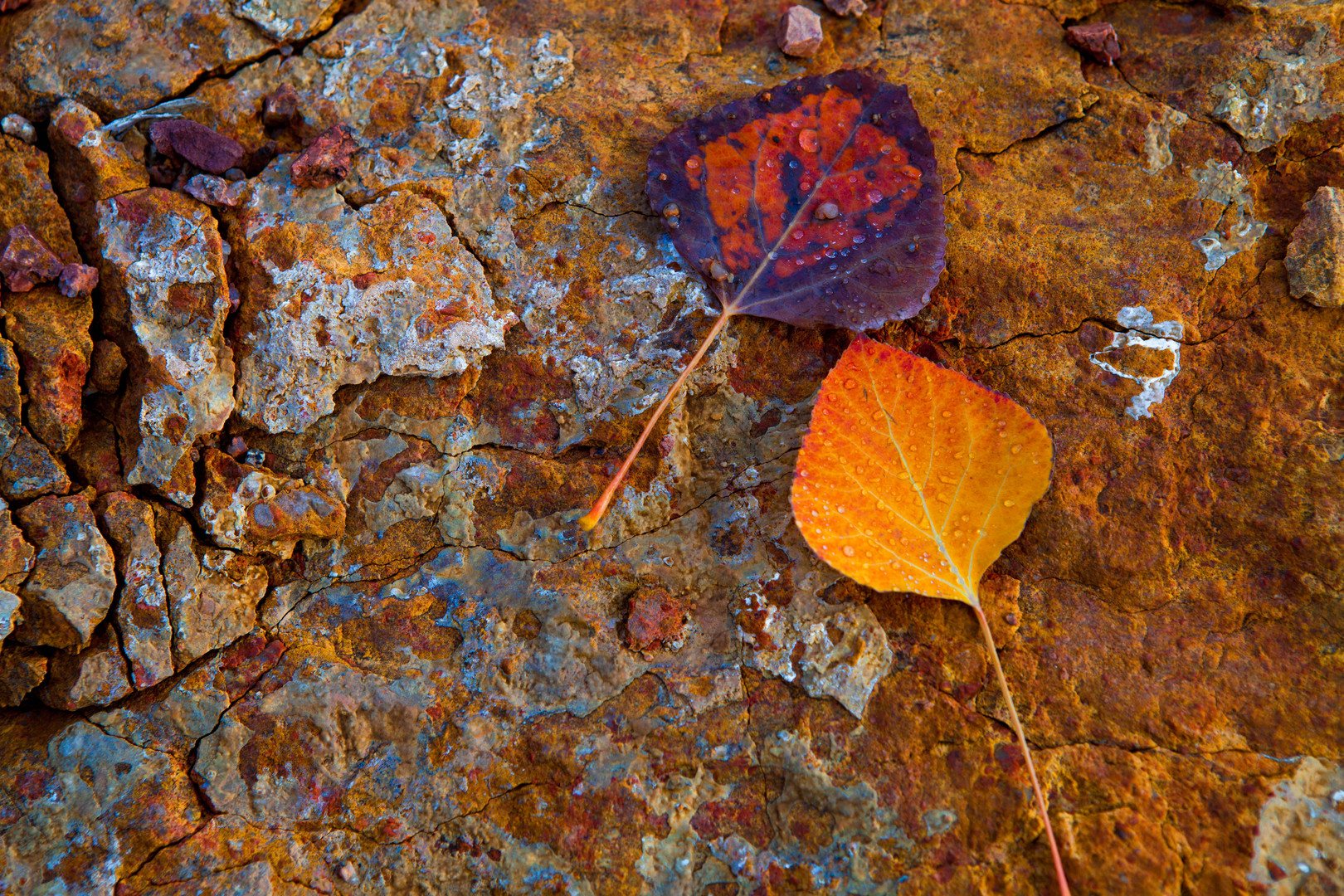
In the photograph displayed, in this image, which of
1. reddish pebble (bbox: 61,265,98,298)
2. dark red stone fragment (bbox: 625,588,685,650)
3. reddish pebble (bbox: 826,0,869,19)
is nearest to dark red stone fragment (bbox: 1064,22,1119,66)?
reddish pebble (bbox: 826,0,869,19)

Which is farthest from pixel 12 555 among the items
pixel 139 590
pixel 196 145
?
pixel 196 145

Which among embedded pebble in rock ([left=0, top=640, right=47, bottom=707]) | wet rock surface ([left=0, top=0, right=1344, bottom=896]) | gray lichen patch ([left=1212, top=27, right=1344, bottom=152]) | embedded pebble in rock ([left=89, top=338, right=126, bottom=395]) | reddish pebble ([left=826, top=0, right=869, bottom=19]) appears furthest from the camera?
reddish pebble ([left=826, top=0, right=869, bottom=19])

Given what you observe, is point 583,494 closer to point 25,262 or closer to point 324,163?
point 324,163

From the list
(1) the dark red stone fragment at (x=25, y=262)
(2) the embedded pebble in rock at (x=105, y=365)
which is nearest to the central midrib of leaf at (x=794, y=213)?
(2) the embedded pebble in rock at (x=105, y=365)

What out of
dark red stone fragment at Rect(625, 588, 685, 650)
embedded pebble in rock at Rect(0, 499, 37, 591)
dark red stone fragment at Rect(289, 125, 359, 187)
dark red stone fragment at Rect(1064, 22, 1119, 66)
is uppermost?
dark red stone fragment at Rect(289, 125, 359, 187)

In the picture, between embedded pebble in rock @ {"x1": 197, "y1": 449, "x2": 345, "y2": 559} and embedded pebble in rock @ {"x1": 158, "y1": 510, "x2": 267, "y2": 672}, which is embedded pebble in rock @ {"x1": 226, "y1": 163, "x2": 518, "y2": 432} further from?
embedded pebble in rock @ {"x1": 158, "y1": 510, "x2": 267, "y2": 672}

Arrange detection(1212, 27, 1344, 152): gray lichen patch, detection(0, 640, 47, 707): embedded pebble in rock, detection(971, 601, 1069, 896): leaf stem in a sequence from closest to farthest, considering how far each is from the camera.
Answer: detection(971, 601, 1069, 896): leaf stem, detection(0, 640, 47, 707): embedded pebble in rock, detection(1212, 27, 1344, 152): gray lichen patch
